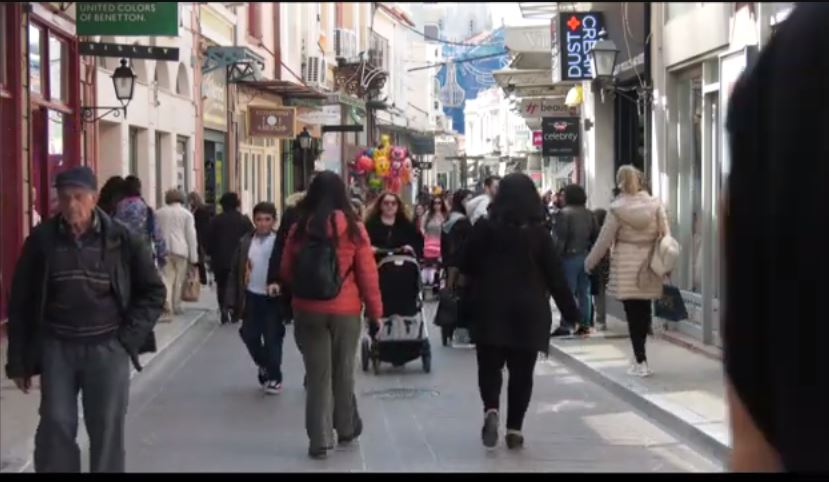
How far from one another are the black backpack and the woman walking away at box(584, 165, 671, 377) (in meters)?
3.59

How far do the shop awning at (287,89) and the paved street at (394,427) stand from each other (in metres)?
18.4

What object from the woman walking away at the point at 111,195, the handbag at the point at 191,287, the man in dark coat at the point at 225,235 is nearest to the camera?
the woman walking away at the point at 111,195

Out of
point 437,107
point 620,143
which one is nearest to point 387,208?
point 620,143

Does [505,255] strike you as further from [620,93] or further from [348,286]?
[620,93]

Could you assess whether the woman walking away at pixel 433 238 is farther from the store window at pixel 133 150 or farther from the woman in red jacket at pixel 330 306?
the woman in red jacket at pixel 330 306

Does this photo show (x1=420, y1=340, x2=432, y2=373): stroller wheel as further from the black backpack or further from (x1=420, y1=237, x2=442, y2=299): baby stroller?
(x1=420, y1=237, x2=442, y2=299): baby stroller

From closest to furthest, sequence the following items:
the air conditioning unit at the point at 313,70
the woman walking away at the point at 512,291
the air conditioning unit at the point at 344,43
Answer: the woman walking away at the point at 512,291 → the air conditioning unit at the point at 313,70 → the air conditioning unit at the point at 344,43

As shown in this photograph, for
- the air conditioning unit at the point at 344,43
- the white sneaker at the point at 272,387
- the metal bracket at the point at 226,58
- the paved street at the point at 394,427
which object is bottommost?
the paved street at the point at 394,427

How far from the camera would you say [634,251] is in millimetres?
11000

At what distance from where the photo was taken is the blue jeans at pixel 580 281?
14516 mm

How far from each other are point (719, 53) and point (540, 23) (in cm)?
1306

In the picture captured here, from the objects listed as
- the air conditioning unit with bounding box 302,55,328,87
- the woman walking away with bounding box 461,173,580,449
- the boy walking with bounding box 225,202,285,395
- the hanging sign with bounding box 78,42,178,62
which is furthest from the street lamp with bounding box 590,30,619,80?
the air conditioning unit with bounding box 302,55,328,87

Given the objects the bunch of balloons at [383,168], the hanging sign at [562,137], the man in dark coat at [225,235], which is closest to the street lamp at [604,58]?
the man in dark coat at [225,235]

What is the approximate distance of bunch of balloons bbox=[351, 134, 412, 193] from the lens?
114 ft
